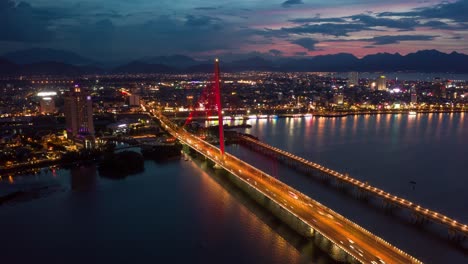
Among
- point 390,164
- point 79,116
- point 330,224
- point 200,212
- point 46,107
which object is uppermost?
point 79,116

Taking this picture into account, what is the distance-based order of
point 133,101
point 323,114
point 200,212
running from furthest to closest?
1. point 133,101
2. point 323,114
3. point 200,212

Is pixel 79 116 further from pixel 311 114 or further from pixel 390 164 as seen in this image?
pixel 311 114

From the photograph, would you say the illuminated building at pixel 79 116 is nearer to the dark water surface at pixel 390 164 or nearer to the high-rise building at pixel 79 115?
the high-rise building at pixel 79 115

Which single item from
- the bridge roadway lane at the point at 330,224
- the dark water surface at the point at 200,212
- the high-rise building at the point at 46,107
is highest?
the high-rise building at the point at 46,107

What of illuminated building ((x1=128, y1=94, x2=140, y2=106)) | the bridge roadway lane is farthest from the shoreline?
the bridge roadway lane

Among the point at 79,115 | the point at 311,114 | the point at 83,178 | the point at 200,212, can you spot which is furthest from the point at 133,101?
the point at 200,212

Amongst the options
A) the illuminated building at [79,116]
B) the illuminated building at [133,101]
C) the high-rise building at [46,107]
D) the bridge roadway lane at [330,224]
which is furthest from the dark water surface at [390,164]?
the high-rise building at [46,107]

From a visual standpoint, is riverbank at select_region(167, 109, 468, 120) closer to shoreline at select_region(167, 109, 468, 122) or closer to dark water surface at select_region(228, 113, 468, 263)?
shoreline at select_region(167, 109, 468, 122)
